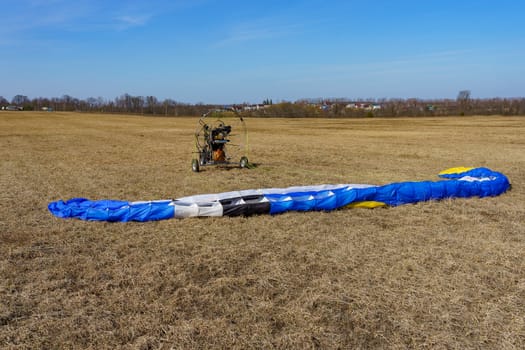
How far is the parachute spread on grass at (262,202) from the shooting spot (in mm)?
7133

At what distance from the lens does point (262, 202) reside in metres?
7.48

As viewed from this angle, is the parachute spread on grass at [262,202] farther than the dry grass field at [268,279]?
Yes

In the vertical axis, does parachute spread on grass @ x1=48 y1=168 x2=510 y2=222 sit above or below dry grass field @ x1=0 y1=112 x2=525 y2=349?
above

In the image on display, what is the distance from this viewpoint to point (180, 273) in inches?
198

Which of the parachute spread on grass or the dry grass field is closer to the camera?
the dry grass field

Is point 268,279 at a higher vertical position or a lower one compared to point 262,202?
lower

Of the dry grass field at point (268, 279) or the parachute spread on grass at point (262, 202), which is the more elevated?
the parachute spread on grass at point (262, 202)

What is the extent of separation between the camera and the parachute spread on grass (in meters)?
7.13

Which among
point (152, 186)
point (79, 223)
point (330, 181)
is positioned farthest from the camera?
point (330, 181)

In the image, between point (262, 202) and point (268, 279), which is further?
point (262, 202)

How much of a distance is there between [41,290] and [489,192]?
29.4 ft

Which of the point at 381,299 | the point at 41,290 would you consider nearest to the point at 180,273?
the point at 41,290

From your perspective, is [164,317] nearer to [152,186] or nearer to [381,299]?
[381,299]

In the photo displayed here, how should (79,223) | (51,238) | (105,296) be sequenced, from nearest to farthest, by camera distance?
(105,296)
(51,238)
(79,223)
